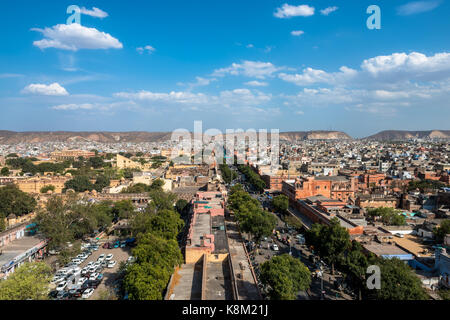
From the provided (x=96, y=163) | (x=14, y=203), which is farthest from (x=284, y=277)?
(x=96, y=163)

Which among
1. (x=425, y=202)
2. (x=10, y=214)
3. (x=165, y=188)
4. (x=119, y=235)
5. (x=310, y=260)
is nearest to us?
(x=310, y=260)

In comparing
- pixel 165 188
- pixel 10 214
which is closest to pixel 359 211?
pixel 165 188

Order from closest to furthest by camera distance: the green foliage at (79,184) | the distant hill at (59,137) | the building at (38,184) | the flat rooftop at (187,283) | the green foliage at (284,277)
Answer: the green foliage at (284,277) < the flat rooftop at (187,283) < the green foliage at (79,184) < the building at (38,184) < the distant hill at (59,137)

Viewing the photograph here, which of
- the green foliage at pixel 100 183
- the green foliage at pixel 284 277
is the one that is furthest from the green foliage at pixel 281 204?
the green foliage at pixel 100 183

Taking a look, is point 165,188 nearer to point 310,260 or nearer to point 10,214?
point 10,214

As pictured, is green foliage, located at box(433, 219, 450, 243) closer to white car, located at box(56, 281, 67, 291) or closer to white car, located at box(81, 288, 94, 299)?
white car, located at box(81, 288, 94, 299)

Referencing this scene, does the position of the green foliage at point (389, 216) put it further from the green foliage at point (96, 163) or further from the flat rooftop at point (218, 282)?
the green foliage at point (96, 163)
